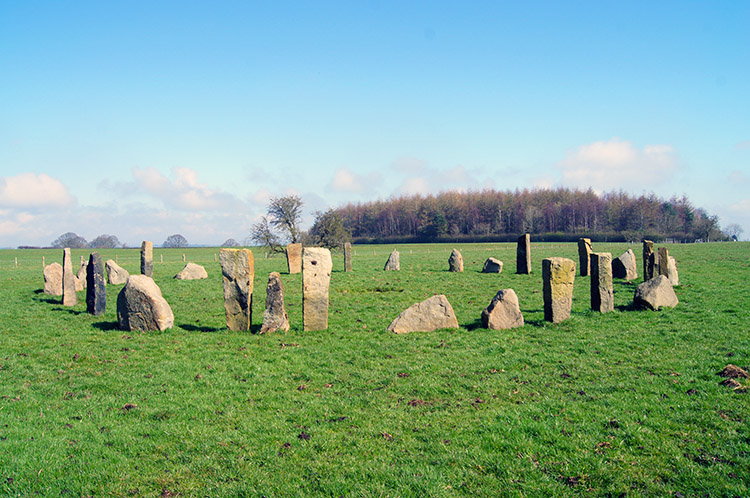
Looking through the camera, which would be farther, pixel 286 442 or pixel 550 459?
pixel 286 442

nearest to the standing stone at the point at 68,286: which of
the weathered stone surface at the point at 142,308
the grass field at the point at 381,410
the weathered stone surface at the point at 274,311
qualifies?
the grass field at the point at 381,410

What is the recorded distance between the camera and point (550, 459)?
6.00 meters

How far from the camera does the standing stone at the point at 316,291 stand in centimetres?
1403

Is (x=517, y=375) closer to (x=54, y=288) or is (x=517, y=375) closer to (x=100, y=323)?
(x=100, y=323)

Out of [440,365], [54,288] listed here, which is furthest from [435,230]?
[440,365]

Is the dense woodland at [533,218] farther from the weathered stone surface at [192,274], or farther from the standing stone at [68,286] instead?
the standing stone at [68,286]

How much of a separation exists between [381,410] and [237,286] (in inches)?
306

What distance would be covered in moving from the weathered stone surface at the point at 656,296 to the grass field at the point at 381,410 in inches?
30.1

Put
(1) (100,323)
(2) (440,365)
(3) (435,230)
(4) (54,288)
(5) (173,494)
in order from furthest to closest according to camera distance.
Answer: (3) (435,230) → (4) (54,288) → (1) (100,323) → (2) (440,365) → (5) (173,494)

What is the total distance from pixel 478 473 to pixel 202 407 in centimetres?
496

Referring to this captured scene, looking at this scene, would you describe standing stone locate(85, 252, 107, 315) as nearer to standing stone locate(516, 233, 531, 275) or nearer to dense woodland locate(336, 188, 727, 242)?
standing stone locate(516, 233, 531, 275)

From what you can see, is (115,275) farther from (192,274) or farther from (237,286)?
(237,286)

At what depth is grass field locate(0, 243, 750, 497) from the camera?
566 centimetres

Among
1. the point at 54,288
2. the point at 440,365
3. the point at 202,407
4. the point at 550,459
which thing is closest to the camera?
the point at 550,459
